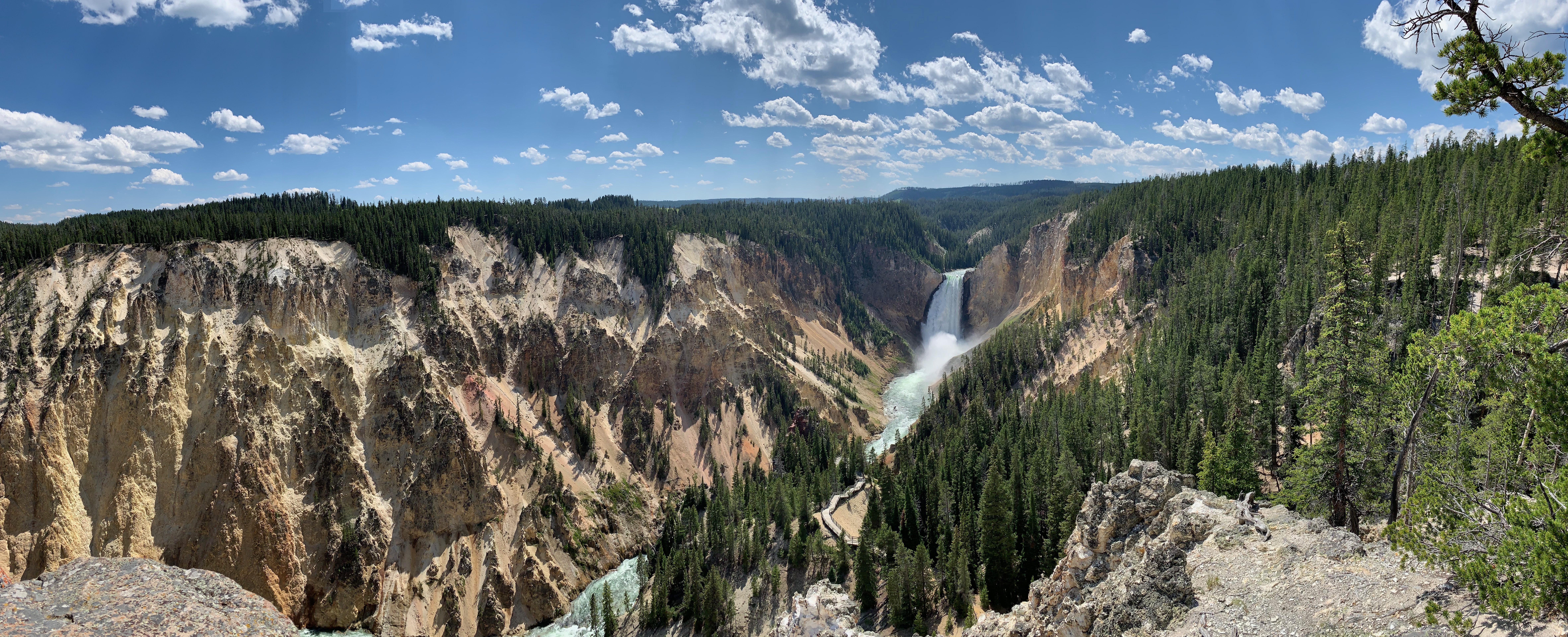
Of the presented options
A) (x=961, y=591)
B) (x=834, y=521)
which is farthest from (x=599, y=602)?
(x=961, y=591)

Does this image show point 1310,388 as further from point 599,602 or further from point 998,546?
point 599,602

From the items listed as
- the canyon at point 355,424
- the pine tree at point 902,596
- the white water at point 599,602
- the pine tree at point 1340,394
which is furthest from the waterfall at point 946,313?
the pine tree at point 1340,394

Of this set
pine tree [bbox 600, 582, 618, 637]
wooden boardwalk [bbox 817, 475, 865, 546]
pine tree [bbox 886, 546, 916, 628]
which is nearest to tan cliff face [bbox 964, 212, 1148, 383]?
wooden boardwalk [bbox 817, 475, 865, 546]

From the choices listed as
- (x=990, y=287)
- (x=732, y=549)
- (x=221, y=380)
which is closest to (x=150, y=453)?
(x=221, y=380)

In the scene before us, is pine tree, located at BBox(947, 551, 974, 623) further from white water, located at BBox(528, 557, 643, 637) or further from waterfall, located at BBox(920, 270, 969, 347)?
waterfall, located at BBox(920, 270, 969, 347)

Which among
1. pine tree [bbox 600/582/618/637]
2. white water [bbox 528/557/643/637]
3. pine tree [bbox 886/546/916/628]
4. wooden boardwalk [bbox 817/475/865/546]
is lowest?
white water [bbox 528/557/643/637]

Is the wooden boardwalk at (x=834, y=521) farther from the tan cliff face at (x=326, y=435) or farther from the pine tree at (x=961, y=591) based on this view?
the tan cliff face at (x=326, y=435)
